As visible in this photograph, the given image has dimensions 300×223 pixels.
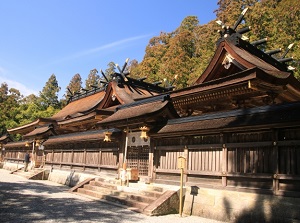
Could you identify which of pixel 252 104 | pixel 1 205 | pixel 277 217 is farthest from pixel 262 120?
pixel 1 205

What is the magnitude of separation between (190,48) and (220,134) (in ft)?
116

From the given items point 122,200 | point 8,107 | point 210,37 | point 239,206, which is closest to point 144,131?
point 122,200

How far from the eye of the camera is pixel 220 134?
10508mm

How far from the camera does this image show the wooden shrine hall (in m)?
8.78

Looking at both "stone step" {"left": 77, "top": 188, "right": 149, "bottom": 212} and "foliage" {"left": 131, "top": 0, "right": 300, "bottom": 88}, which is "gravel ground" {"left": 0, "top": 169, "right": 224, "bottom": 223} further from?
"foliage" {"left": 131, "top": 0, "right": 300, "bottom": 88}

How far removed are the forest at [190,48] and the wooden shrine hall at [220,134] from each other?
4.11 meters

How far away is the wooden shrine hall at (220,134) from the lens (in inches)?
346

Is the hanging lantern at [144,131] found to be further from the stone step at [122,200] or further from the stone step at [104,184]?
the stone step at [104,184]

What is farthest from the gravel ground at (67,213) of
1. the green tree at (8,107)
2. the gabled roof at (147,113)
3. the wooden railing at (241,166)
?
the green tree at (8,107)

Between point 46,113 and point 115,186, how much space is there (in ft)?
138

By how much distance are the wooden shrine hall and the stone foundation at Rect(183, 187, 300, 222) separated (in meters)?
0.05

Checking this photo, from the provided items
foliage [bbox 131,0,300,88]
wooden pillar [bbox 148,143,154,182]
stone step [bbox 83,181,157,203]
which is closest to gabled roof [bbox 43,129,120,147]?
wooden pillar [bbox 148,143,154,182]

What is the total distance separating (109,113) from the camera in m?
17.8

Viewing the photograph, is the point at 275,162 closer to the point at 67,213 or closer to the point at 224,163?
the point at 224,163
